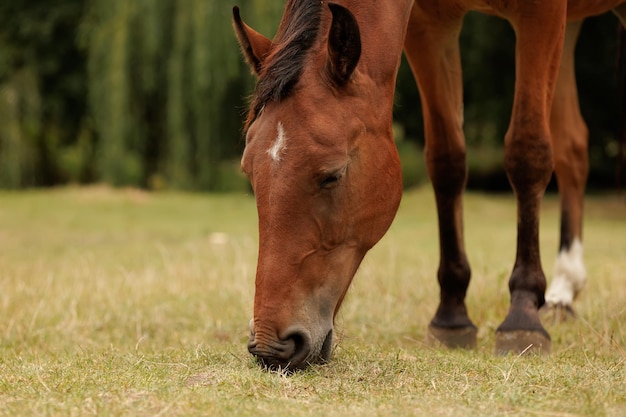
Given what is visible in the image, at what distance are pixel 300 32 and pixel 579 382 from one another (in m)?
1.49

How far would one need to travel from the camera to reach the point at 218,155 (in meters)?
15.0

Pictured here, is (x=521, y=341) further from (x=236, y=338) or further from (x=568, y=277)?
(x=568, y=277)

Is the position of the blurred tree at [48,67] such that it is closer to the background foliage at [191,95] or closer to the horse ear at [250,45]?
the background foliage at [191,95]

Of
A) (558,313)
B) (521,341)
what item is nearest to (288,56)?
(521,341)

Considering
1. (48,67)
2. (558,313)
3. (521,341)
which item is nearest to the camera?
(521,341)

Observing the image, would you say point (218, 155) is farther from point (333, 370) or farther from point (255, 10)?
point (333, 370)

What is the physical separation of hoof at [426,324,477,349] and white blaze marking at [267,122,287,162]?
1.65m

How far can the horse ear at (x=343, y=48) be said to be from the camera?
9.43 feet

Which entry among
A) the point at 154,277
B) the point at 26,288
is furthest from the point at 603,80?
the point at 26,288

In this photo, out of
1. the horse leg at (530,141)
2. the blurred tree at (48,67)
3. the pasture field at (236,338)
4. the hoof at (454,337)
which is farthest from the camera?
the blurred tree at (48,67)

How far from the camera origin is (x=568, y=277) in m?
5.20

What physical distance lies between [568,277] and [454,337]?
136cm

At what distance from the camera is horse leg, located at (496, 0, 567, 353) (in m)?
3.69

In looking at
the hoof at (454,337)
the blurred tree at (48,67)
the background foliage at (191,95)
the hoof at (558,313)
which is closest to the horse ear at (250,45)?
the hoof at (454,337)
